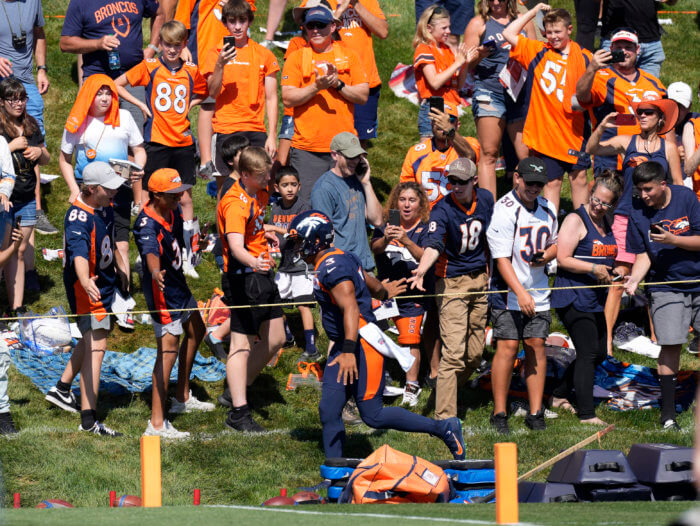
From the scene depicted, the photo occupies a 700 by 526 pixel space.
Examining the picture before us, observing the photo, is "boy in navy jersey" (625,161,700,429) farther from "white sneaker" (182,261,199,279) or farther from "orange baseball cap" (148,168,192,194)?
"white sneaker" (182,261,199,279)

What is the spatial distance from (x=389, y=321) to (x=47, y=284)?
3313mm

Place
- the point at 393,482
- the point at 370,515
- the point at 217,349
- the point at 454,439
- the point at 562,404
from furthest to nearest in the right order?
the point at 217,349 → the point at 562,404 → the point at 454,439 → the point at 393,482 → the point at 370,515

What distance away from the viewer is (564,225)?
8.90 metres

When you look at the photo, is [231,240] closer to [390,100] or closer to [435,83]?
[435,83]

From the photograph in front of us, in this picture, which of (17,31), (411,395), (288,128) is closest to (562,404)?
(411,395)

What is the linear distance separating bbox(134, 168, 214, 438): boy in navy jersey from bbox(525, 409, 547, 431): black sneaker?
2.67 m

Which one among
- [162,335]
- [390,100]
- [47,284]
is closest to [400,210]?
[162,335]

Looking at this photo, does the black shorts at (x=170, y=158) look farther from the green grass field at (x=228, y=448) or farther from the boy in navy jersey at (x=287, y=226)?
the boy in navy jersey at (x=287, y=226)

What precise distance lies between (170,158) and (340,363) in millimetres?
3869

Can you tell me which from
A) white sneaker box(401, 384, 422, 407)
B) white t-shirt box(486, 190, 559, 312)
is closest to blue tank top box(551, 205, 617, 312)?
white t-shirt box(486, 190, 559, 312)

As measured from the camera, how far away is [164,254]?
8.34m

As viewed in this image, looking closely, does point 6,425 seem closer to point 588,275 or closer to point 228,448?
point 228,448

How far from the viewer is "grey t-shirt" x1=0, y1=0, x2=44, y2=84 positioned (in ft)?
35.6

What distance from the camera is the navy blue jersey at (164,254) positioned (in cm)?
821
